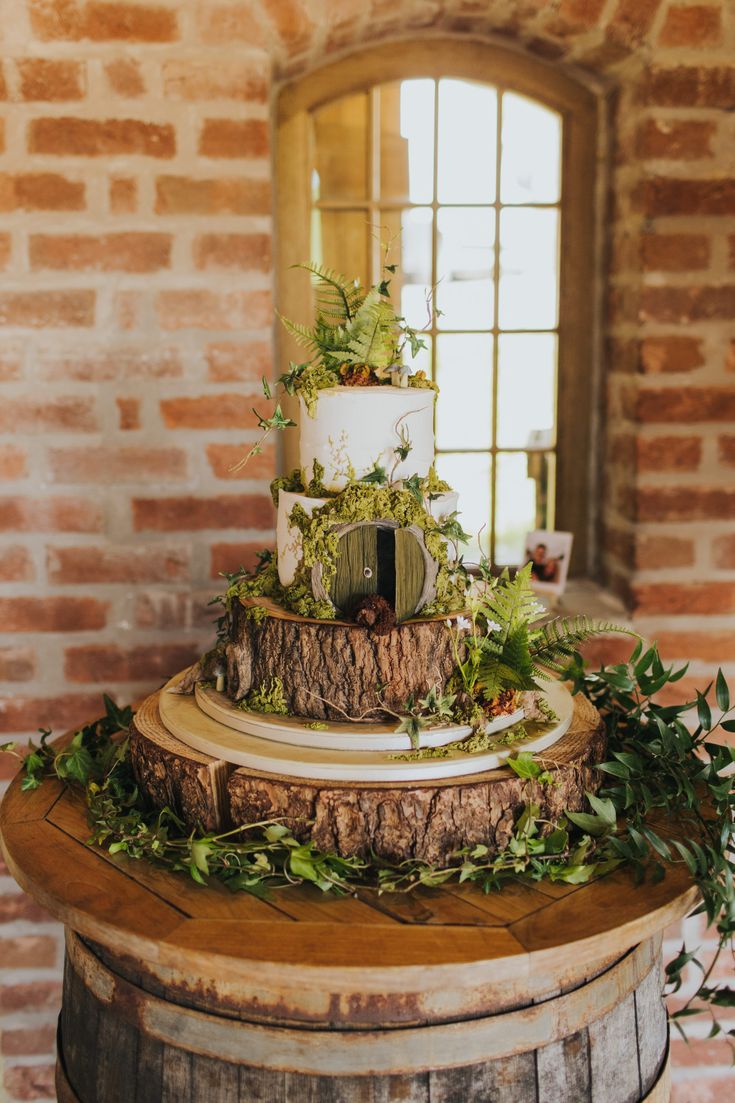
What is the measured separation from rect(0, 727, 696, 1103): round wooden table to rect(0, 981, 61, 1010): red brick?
0.97 m

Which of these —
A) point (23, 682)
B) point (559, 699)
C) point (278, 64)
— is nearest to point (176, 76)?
point (278, 64)

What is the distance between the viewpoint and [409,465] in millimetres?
1369

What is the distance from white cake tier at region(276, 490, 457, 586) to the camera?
137 cm

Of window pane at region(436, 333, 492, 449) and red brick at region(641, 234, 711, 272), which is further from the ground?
red brick at region(641, 234, 711, 272)

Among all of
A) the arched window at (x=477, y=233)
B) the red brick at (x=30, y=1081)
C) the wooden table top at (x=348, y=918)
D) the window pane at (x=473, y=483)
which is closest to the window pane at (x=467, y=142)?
the arched window at (x=477, y=233)

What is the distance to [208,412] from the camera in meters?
1.95

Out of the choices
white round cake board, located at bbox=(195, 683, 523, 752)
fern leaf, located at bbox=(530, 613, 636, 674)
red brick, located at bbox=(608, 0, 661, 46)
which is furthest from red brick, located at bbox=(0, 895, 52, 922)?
red brick, located at bbox=(608, 0, 661, 46)

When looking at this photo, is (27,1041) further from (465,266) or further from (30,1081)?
(465,266)

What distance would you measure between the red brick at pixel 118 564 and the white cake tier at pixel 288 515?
604mm

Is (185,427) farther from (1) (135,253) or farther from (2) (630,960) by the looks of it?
(2) (630,960)

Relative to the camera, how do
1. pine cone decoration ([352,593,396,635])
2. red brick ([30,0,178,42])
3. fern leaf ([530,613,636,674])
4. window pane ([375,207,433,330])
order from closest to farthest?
pine cone decoration ([352,593,396,635])
fern leaf ([530,613,636,674])
red brick ([30,0,178,42])
window pane ([375,207,433,330])

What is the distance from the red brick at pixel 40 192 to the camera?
1.87 m

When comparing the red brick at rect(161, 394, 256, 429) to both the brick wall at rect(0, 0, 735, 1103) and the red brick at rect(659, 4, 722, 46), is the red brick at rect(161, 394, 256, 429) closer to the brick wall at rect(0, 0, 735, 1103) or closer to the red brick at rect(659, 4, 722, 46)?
the brick wall at rect(0, 0, 735, 1103)

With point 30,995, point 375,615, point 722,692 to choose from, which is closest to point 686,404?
point 722,692
